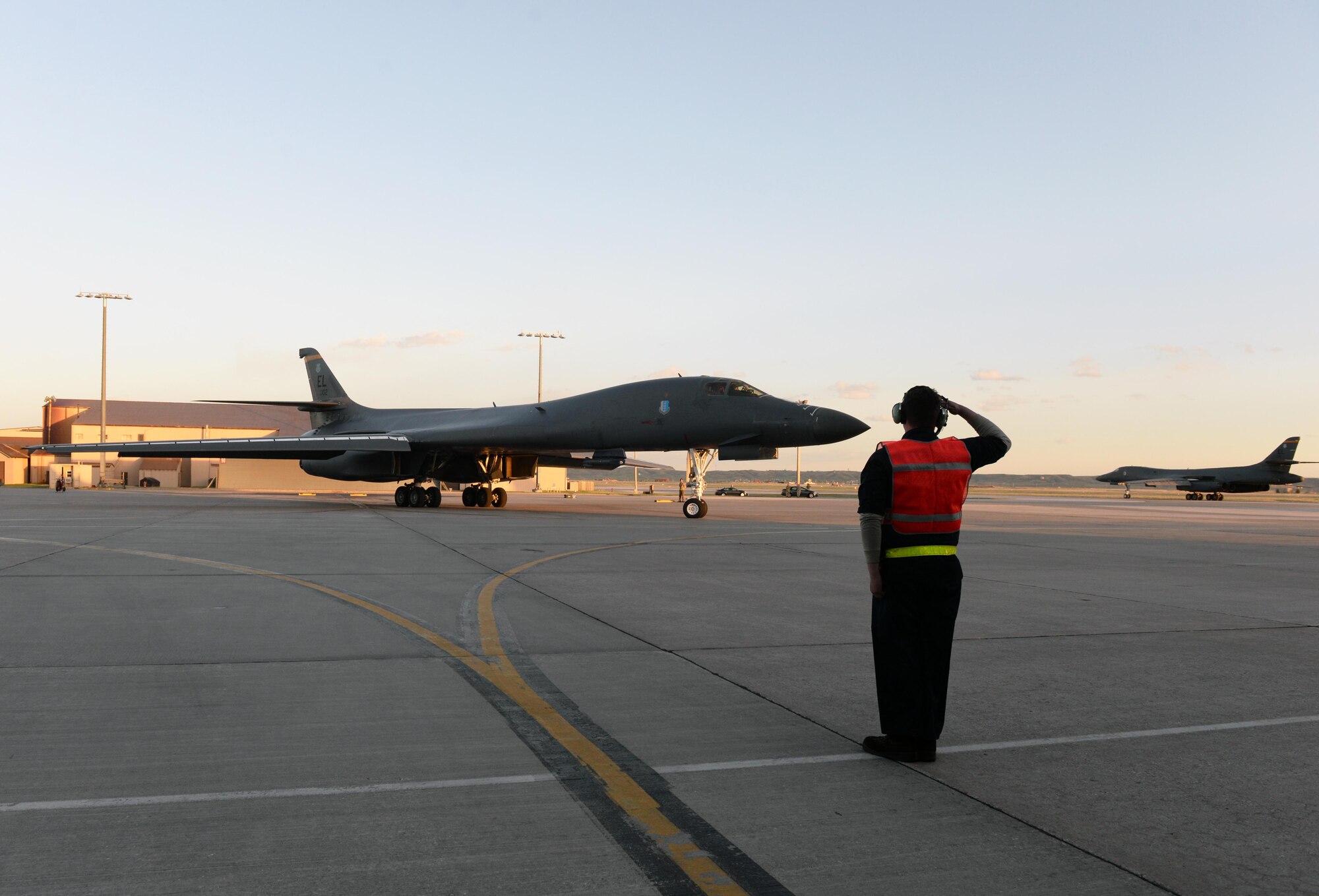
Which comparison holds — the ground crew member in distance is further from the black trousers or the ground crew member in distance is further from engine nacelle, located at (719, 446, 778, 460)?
engine nacelle, located at (719, 446, 778, 460)

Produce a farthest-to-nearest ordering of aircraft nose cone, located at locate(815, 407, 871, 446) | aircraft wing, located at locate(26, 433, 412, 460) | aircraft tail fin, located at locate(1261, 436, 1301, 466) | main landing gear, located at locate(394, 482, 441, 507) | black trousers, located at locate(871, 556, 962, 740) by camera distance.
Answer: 1. aircraft tail fin, located at locate(1261, 436, 1301, 466)
2. main landing gear, located at locate(394, 482, 441, 507)
3. aircraft wing, located at locate(26, 433, 412, 460)
4. aircraft nose cone, located at locate(815, 407, 871, 446)
5. black trousers, located at locate(871, 556, 962, 740)

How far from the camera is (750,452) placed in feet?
71.7

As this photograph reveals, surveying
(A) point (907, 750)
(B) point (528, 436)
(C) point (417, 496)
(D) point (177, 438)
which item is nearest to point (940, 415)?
(A) point (907, 750)

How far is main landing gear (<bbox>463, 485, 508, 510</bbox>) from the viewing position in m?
29.4

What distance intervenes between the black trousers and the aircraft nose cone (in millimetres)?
16948

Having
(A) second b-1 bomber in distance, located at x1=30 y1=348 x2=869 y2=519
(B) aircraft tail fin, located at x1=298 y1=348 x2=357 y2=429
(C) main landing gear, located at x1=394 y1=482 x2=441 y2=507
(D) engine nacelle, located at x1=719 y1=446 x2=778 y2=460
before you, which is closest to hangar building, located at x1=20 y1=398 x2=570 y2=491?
(B) aircraft tail fin, located at x1=298 y1=348 x2=357 y2=429

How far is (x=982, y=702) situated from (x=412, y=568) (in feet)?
24.3

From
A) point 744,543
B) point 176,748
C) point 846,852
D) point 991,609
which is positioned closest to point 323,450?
point 744,543

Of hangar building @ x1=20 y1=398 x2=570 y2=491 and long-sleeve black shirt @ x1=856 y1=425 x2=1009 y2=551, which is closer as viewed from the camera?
long-sleeve black shirt @ x1=856 y1=425 x2=1009 y2=551

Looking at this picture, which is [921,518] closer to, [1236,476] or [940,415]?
[940,415]

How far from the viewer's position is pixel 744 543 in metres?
15.2

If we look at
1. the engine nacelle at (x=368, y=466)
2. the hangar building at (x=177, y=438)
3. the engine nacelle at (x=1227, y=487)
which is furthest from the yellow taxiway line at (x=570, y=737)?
the engine nacelle at (x=1227, y=487)

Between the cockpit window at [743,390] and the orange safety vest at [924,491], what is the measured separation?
17767 millimetres

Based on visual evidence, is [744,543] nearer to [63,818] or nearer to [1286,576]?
[1286,576]
